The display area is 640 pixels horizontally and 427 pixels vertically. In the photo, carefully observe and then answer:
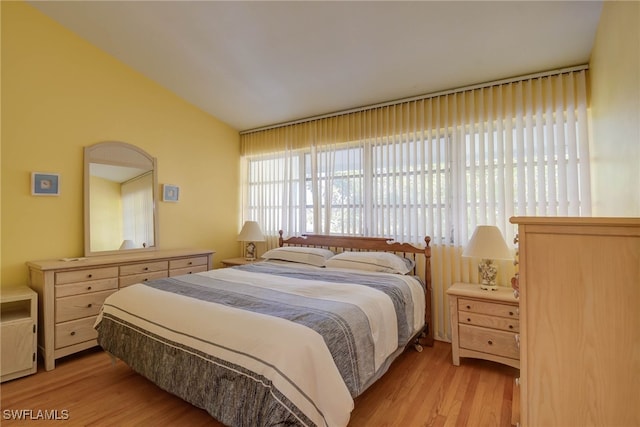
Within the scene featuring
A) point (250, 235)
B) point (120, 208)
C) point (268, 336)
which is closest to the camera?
point (268, 336)

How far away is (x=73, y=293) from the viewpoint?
8.70ft

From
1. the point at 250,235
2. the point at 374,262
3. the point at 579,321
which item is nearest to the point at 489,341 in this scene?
the point at 374,262

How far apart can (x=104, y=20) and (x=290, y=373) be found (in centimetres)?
340

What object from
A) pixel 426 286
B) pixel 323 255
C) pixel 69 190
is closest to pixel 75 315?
pixel 69 190

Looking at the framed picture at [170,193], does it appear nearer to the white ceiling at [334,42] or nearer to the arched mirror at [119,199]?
the arched mirror at [119,199]

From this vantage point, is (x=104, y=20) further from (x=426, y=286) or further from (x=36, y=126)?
(x=426, y=286)

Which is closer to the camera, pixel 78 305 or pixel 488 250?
pixel 488 250

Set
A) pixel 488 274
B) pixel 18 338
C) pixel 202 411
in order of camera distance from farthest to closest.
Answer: pixel 488 274 → pixel 18 338 → pixel 202 411

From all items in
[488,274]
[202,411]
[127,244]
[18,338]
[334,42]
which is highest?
[334,42]

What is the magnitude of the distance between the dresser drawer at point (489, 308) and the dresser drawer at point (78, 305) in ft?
10.7

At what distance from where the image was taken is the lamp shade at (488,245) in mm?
2514

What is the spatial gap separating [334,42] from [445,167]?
1.63m

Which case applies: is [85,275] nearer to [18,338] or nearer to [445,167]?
[18,338]

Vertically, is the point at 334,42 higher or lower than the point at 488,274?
higher
